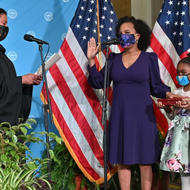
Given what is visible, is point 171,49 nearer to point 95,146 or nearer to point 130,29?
point 130,29

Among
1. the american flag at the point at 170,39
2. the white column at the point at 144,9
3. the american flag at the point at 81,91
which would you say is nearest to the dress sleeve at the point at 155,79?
the american flag at the point at 170,39

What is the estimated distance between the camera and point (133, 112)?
305 centimetres

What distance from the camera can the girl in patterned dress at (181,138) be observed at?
2734mm

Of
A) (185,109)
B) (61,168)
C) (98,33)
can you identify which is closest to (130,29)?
(98,33)

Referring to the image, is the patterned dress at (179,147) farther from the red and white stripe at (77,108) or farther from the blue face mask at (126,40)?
the red and white stripe at (77,108)

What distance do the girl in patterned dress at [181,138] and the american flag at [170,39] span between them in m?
0.59

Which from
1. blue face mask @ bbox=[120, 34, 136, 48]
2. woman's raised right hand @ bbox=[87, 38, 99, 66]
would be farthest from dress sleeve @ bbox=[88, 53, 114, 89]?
blue face mask @ bbox=[120, 34, 136, 48]

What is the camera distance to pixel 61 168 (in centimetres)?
375

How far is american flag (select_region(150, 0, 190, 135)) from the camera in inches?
136

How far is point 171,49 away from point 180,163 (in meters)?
1.23

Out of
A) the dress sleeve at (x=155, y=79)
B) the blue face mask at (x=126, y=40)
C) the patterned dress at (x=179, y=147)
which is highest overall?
the blue face mask at (x=126, y=40)

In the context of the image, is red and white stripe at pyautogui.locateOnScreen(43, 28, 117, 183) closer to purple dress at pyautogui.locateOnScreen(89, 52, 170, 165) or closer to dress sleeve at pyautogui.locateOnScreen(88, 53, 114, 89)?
dress sleeve at pyautogui.locateOnScreen(88, 53, 114, 89)

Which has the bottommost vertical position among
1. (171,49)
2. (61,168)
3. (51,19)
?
(61,168)

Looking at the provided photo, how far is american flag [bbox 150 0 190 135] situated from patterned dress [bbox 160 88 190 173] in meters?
0.66
